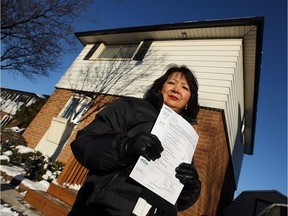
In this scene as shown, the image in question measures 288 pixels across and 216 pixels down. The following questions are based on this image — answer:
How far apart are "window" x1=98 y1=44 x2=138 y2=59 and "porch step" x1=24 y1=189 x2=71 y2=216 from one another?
725 centimetres

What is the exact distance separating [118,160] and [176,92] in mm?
907

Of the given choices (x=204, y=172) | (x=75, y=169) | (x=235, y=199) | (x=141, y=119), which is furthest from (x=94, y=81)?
(x=235, y=199)

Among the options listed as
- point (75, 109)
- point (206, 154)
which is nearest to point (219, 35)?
point (206, 154)

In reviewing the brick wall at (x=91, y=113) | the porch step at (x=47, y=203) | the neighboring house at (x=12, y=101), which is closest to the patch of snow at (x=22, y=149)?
the brick wall at (x=91, y=113)

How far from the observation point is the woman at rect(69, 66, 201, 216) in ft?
4.19

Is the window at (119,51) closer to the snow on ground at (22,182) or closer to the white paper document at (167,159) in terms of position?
the snow on ground at (22,182)

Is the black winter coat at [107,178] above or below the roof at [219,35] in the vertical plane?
below

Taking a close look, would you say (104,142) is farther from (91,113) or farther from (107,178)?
(91,113)

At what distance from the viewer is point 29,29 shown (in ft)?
29.8

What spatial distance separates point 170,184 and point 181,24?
8.66 meters

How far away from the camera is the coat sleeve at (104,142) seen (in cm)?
128

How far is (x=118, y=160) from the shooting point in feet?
4.22

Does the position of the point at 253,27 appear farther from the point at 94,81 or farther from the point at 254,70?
the point at 94,81

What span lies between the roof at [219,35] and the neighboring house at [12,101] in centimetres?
2084
